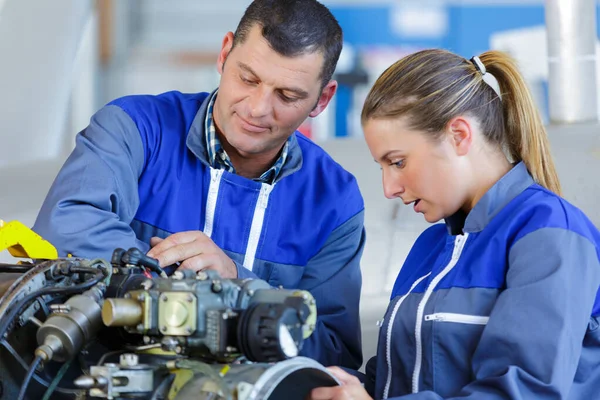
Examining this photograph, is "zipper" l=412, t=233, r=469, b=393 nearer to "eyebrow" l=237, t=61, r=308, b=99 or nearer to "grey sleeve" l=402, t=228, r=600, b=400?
"grey sleeve" l=402, t=228, r=600, b=400

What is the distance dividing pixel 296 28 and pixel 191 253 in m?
0.55

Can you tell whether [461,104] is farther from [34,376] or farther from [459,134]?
[34,376]

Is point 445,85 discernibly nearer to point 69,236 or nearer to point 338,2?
point 69,236

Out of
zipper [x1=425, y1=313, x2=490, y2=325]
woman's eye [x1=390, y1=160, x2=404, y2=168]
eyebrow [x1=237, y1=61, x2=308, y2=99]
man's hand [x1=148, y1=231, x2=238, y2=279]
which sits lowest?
zipper [x1=425, y1=313, x2=490, y2=325]

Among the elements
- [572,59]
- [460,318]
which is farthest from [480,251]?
[572,59]

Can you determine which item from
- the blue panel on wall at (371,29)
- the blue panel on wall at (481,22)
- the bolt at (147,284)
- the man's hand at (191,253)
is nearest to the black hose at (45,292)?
the bolt at (147,284)

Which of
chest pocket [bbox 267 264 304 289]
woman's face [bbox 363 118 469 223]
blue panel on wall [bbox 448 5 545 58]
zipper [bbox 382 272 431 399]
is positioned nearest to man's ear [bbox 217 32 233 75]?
chest pocket [bbox 267 264 304 289]

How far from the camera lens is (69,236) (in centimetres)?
158

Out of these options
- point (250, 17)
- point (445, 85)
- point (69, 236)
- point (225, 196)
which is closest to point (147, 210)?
point (225, 196)

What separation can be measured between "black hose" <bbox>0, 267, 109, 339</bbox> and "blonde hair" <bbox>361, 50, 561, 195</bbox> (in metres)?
0.54

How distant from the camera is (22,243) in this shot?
4.25 feet

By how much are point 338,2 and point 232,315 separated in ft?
23.1

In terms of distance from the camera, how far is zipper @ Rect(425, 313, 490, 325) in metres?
1.31

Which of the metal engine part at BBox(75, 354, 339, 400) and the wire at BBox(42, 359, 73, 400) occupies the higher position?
the metal engine part at BBox(75, 354, 339, 400)
